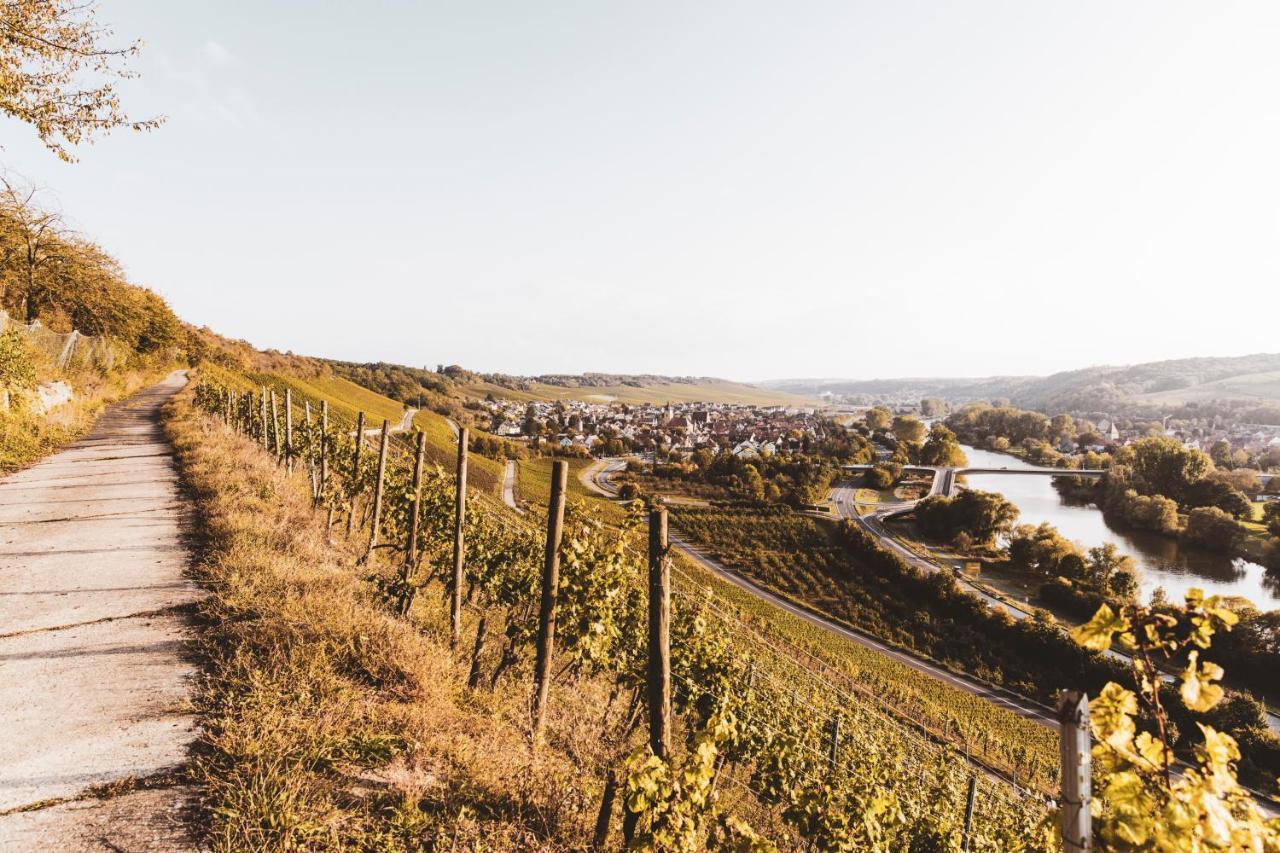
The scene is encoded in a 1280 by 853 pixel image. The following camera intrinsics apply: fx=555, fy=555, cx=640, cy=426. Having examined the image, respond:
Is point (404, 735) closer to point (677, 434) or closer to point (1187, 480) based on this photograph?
point (1187, 480)

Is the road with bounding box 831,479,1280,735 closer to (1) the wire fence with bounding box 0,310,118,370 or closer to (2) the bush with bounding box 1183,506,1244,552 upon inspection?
(2) the bush with bounding box 1183,506,1244,552

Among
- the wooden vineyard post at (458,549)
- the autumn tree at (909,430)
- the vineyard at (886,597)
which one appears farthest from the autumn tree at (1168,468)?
the wooden vineyard post at (458,549)

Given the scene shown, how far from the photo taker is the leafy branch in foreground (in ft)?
6.12

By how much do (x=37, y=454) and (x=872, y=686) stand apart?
33851 mm

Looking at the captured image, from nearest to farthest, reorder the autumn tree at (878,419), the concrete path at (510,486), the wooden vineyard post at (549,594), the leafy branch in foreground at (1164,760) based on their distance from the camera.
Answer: the leafy branch in foreground at (1164,760) < the wooden vineyard post at (549,594) < the concrete path at (510,486) < the autumn tree at (878,419)

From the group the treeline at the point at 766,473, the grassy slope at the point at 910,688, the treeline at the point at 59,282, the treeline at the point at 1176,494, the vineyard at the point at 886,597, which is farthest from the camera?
the treeline at the point at 766,473

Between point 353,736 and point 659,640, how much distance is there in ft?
7.68

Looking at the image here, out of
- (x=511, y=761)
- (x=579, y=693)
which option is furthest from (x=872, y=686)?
(x=511, y=761)

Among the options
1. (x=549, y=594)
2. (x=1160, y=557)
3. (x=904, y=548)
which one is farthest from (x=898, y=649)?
(x=1160, y=557)

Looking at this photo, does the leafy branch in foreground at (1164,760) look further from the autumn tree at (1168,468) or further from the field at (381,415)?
the autumn tree at (1168,468)

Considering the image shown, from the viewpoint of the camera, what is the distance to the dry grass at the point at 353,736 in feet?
11.2

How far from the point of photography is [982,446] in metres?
168

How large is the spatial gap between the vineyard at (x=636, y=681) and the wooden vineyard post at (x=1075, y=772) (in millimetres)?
1945


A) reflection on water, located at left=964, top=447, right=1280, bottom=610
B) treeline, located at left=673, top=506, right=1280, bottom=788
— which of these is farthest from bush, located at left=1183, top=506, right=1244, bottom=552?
treeline, located at left=673, top=506, right=1280, bottom=788
